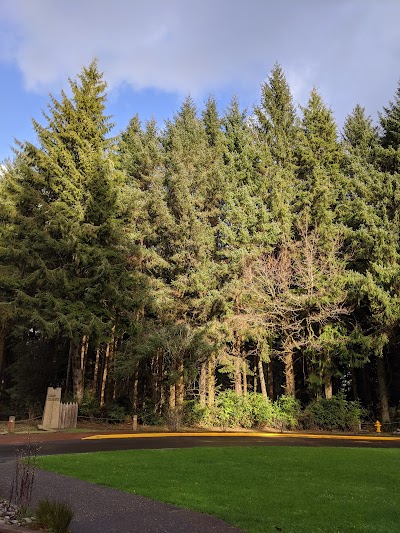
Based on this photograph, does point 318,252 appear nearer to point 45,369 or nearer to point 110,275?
point 110,275

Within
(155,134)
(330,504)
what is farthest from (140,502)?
(155,134)

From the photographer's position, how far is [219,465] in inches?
420

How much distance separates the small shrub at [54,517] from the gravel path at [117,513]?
26 cm

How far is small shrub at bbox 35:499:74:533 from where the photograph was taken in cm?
513

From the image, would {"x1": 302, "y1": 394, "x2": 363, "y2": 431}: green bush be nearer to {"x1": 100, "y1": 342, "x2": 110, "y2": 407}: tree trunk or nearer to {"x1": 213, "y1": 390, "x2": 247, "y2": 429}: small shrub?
{"x1": 213, "y1": 390, "x2": 247, "y2": 429}: small shrub

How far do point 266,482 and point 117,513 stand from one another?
3.62 meters

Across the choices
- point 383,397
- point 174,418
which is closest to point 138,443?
point 174,418

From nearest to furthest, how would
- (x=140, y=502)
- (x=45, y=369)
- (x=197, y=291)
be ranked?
(x=140, y=502)
(x=197, y=291)
(x=45, y=369)

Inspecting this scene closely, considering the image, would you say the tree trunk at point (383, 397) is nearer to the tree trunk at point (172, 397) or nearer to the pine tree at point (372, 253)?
the pine tree at point (372, 253)

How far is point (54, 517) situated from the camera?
5191 mm

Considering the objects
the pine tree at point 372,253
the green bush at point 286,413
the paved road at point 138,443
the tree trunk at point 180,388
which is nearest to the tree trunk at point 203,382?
the tree trunk at point 180,388

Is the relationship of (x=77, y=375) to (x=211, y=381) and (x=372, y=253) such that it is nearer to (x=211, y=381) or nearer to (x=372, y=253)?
(x=211, y=381)

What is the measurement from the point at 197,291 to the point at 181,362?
13.4 ft

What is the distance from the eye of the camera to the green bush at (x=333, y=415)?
75.9 ft
